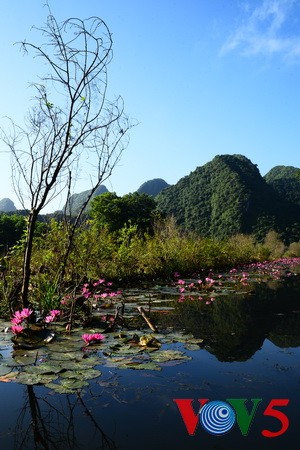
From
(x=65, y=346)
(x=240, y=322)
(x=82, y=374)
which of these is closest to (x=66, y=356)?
(x=65, y=346)

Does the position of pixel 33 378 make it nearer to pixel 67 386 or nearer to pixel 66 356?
pixel 67 386

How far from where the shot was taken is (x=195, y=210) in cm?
5678

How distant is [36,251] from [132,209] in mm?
29633

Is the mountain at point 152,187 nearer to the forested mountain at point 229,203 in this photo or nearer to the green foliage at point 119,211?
the forested mountain at point 229,203

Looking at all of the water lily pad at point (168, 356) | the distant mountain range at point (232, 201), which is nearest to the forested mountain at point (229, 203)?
the distant mountain range at point (232, 201)

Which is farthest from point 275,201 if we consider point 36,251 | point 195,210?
point 36,251

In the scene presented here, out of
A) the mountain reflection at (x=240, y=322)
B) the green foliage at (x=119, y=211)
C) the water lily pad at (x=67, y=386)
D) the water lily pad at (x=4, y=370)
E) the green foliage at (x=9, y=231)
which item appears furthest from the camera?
the green foliage at (x=9, y=231)

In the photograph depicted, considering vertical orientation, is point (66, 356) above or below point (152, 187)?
below

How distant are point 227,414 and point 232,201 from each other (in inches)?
2101

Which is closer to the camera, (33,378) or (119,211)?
(33,378)

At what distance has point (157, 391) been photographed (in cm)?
225

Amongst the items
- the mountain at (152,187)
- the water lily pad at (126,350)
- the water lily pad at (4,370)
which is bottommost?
the water lily pad at (126,350)

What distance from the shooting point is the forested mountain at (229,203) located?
4784 cm

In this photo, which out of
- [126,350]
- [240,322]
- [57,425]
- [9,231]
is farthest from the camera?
[9,231]
